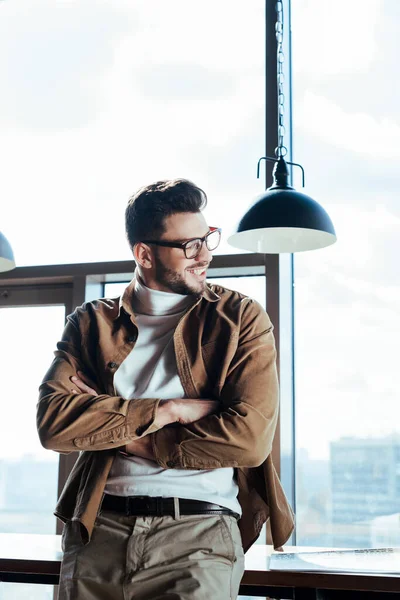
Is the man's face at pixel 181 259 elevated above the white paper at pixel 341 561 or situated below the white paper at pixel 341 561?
above

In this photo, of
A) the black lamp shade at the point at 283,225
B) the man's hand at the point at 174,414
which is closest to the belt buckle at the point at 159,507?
the man's hand at the point at 174,414

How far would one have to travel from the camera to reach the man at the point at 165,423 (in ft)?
6.29

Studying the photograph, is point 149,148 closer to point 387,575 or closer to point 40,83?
point 40,83

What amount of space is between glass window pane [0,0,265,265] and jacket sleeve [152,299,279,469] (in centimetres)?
153

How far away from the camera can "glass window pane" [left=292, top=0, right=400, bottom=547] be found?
3287mm

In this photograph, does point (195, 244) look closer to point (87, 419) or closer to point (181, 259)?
point (181, 259)

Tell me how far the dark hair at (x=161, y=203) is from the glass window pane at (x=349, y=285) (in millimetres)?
1398

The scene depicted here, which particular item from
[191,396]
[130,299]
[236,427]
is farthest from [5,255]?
[236,427]

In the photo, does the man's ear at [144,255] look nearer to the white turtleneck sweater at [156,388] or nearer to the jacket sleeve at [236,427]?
the white turtleneck sweater at [156,388]

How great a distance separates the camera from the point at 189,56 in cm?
385

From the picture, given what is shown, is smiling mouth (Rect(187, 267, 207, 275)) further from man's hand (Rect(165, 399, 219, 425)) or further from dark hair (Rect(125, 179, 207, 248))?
man's hand (Rect(165, 399, 219, 425))

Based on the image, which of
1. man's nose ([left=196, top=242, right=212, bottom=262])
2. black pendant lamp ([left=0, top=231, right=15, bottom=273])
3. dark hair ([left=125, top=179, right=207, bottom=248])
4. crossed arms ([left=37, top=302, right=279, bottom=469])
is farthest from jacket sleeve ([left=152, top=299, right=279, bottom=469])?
black pendant lamp ([left=0, top=231, right=15, bottom=273])

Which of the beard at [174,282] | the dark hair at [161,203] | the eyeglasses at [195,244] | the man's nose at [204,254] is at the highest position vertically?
the dark hair at [161,203]

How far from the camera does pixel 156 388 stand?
6.83 ft
